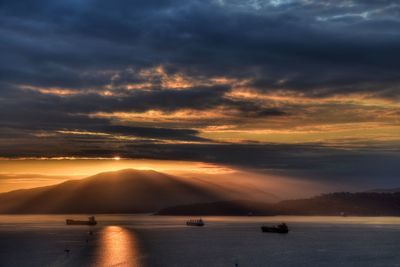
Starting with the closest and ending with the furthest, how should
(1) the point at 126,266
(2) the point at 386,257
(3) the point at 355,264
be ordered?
(1) the point at 126,266 → (3) the point at 355,264 → (2) the point at 386,257

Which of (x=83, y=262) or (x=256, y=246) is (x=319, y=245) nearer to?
(x=256, y=246)

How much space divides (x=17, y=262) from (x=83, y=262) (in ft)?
47.9

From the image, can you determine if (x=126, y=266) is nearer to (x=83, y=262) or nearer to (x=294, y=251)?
(x=83, y=262)

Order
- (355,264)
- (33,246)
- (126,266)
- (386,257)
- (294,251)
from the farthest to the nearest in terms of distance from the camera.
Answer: (33,246) → (294,251) → (386,257) → (355,264) → (126,266)

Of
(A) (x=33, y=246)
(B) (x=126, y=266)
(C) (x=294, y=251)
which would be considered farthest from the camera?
(A) (x=33, y=246)

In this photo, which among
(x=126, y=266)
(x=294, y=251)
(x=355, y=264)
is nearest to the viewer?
(x=126, y=266)

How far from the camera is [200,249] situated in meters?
146

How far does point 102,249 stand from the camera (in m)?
151

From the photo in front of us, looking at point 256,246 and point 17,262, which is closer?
point 17,262

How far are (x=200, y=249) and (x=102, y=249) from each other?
28.6 m

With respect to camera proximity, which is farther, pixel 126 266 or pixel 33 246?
pixel 33 246

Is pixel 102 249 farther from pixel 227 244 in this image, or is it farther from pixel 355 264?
pixel 355 264

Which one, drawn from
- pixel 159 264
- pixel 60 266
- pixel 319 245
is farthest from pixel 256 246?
pixel 60 266

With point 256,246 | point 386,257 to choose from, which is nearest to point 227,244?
point 256,246
